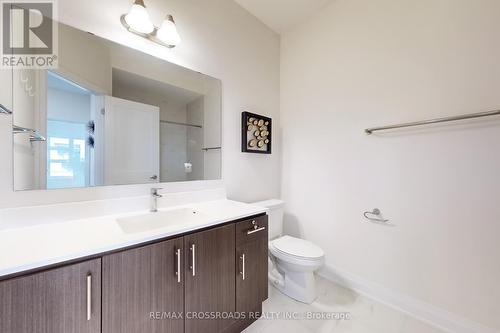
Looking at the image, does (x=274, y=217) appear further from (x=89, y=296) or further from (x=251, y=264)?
(x=89, y=296)

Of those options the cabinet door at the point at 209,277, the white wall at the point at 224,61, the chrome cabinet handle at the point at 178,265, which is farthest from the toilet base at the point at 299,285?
the chrome cabinet handle at the point at 178,265

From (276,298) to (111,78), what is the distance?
2092 mm

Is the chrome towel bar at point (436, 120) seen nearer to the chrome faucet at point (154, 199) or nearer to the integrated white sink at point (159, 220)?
the integrated white sink at point (159, 220)

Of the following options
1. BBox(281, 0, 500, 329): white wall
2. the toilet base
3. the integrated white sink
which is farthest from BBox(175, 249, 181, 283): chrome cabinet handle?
BBox(281, 0, 500, 329): white wall

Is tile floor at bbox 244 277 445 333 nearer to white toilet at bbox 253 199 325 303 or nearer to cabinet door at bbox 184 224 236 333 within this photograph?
white toilet at bbox 253 199 325 303

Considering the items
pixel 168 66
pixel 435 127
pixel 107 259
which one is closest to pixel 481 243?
pixel 435 127

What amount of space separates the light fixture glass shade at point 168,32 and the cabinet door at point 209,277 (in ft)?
4.42

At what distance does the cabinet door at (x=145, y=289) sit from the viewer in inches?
33.4

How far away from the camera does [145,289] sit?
0.93 m

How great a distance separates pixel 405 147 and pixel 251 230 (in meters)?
1.35

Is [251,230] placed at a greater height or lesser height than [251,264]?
greater

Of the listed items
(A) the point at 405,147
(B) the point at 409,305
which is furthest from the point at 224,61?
(B) the point at 409,305

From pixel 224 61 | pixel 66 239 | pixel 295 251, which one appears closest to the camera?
pixel 66 239

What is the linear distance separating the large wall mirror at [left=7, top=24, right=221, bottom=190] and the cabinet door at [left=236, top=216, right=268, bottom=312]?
639 mm
